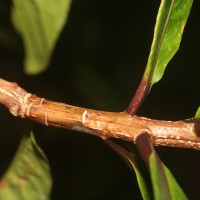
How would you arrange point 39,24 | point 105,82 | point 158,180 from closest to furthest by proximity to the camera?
point 158,180
point 39,24
point 105,82

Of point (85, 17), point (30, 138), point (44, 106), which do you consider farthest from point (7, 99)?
point (85, 17)

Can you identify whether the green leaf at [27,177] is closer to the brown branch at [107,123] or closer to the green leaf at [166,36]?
the brown branch at [107,123]

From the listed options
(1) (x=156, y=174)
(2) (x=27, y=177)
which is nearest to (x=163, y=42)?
(1) (x=156, y=174)

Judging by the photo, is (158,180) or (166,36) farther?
(166,36)

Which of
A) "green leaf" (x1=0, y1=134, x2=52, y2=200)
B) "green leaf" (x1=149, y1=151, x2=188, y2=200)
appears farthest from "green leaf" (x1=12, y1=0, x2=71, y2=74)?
"green leaf" (x1=149, y1=151, x2=188, y2=200)

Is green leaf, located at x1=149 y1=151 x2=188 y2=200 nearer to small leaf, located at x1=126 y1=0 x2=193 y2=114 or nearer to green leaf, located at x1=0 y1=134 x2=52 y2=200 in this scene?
small leaf, located at x1=126 y1=0 x2=193 y2=114

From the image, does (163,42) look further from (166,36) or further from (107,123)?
(107,123)

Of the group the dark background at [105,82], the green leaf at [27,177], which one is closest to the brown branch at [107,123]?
the green leaf at [27,177]
